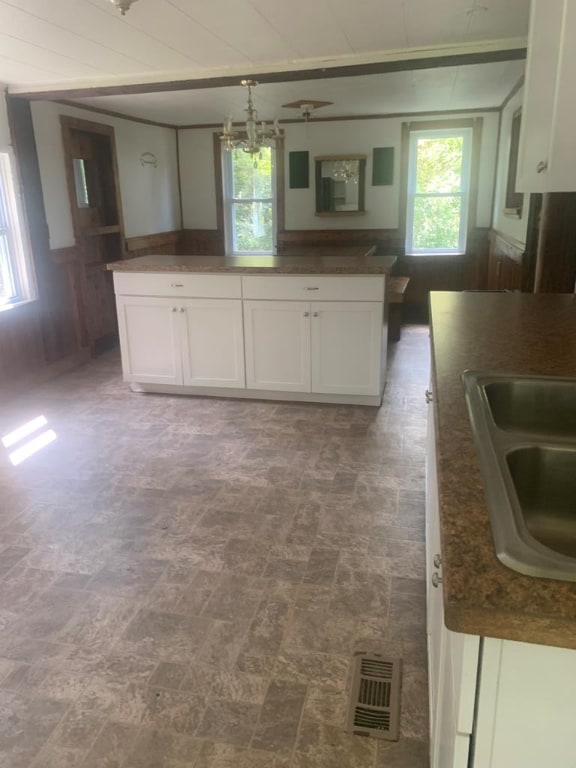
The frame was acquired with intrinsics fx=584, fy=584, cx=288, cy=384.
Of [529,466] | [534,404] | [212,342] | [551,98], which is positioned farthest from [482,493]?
[212,342]

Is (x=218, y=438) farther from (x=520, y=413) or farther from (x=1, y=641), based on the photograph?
(x=520, y=413)

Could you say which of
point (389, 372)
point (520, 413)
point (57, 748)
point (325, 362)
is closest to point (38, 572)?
point (57, 748)

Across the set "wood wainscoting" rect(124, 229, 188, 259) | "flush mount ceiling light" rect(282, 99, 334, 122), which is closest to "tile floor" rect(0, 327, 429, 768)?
"wood wainscoting" rect(124, 229, 188, 259)

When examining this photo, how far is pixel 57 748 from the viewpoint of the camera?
1591 mm

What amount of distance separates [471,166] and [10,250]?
4673 millimetres

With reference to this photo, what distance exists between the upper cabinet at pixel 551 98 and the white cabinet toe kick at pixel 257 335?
1.77m

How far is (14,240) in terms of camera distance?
4566 millimetres

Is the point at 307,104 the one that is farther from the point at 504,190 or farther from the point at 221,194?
the point at 221,194

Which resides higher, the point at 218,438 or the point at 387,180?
the point at 387,180

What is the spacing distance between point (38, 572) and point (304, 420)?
1.97 m

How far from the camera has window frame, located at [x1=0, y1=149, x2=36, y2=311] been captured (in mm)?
4430

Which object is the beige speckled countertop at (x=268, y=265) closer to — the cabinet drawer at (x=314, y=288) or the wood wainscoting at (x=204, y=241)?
the cabinet drawer at (x=314, y=288)

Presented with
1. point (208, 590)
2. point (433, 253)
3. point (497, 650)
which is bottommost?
point (208, 590)

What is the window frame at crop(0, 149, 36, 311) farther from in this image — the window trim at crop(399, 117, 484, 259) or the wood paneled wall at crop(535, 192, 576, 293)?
the window trim at crop(399, 117, 484, 259)
